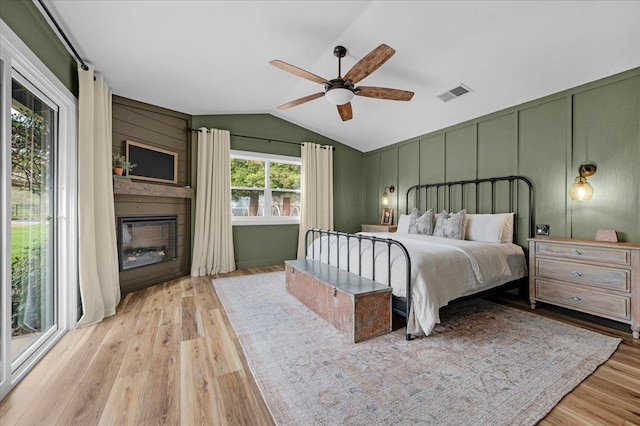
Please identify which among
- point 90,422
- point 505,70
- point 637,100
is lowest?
point 90,422

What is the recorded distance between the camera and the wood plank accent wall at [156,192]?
3670 mm

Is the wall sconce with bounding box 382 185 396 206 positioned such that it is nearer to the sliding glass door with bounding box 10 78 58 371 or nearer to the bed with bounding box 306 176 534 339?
the bed with bounding box 306 176 534 339

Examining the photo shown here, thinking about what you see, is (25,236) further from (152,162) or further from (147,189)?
(152,162)

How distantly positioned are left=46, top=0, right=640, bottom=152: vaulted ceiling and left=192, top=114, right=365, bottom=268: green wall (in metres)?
1.15

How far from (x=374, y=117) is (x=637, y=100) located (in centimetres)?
307

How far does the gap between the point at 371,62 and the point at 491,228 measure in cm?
256

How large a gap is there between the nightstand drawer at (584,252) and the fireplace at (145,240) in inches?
194

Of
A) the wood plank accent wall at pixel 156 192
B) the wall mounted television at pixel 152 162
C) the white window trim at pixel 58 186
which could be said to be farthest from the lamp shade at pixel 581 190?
the wall mounted television at pixel 152 162

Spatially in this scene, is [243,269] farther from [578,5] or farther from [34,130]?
[578,5]

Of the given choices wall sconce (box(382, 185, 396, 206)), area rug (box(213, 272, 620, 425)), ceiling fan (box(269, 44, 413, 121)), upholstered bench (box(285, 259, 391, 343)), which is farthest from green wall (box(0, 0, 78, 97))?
wall sconce (box(382, 185, 396, 206))

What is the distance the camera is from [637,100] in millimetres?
2771

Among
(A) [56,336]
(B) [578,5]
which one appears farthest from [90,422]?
(B) [578,5]

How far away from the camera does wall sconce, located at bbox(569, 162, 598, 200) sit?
120 inches

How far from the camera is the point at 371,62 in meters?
2.52
